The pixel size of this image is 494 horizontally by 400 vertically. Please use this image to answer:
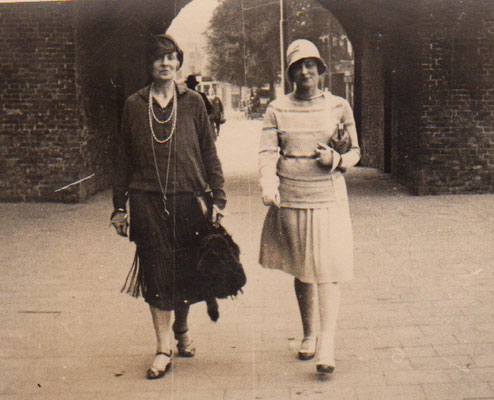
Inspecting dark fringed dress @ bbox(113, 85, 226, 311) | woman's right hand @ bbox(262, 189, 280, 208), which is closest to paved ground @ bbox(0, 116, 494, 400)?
dark fringed dress @ bbox(113, 85, 226, 311)

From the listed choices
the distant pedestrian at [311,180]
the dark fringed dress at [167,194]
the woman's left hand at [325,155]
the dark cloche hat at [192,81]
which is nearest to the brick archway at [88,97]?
the dark cloche hat at [192,81]

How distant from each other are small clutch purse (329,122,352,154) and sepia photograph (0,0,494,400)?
0.08ft

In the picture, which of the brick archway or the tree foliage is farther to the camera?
the tree foliage

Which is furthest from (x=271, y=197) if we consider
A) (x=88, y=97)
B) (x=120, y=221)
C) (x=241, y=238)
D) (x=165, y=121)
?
(x=88, y=97)

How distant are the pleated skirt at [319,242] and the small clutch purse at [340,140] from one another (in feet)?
1.01

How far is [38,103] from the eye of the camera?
12.2 meters

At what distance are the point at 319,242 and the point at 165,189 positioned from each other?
0.93 metres

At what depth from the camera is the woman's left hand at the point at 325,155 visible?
461 centimetres

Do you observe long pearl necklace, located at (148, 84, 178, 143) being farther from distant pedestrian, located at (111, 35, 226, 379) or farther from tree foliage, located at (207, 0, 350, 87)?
tree foliage, located at (207, 0, 350, 87)

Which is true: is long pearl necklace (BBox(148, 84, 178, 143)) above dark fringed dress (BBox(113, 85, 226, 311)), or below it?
above

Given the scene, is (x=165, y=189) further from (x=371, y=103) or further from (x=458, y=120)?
(x=371, y=103)

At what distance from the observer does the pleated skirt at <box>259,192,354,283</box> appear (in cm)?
466

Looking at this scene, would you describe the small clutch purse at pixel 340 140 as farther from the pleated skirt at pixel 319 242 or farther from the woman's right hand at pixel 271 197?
the woman's right hand at pixel 271 197

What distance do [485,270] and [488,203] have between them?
443cm
